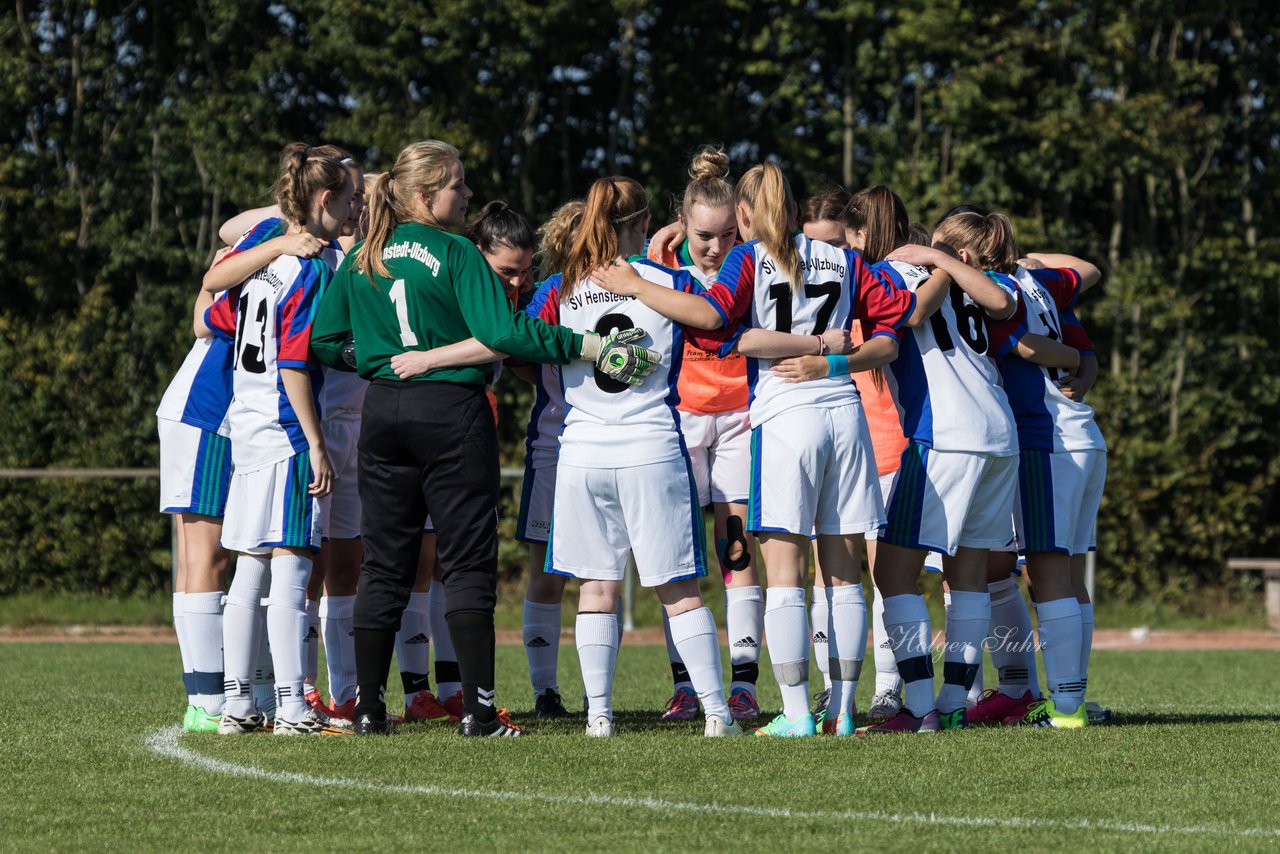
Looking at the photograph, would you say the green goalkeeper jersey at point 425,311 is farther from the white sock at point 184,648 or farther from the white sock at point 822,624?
the white sock at point 822,624

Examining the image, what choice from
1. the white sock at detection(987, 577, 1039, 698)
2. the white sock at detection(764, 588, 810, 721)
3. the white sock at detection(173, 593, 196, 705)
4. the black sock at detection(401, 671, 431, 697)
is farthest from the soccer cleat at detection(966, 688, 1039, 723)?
the white sock at detection(173, 593, 196, 705)

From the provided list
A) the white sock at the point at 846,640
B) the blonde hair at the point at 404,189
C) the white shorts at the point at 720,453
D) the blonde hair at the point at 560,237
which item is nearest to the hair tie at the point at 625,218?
the blonde hair at the point at 560,237

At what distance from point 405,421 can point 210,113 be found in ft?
45.8

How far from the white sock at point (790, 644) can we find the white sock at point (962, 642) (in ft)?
2.05

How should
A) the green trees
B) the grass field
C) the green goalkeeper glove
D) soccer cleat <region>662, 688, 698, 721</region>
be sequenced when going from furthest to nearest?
the green trees < soccer cleat <region>662, 688, 698, 721</region> < the green goalkeeper glove < the grass field

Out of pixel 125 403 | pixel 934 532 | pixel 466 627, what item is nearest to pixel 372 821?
pixel 466 627

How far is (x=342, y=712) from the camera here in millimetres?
6023

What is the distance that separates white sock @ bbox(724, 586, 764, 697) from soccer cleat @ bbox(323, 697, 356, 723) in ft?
4.83

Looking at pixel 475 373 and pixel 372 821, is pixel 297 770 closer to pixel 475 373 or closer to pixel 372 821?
pixel 372 821

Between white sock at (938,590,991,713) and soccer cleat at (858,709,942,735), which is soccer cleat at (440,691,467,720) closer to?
soccer cleat at (858,709,942,735)

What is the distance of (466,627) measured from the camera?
17.3 feet

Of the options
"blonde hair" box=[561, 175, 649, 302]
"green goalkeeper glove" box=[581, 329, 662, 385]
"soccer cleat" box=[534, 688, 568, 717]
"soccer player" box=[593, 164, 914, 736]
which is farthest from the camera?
"soccer cleat" box=[534, 688, 568, 717]

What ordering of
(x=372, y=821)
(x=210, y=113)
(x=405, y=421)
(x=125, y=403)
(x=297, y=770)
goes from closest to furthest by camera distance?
(x=372, y=821) → (x=297, y=770) → (x=405, y=421) → (x=125, y=403) → (x=210, y=113)

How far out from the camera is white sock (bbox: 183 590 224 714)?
5777mm
